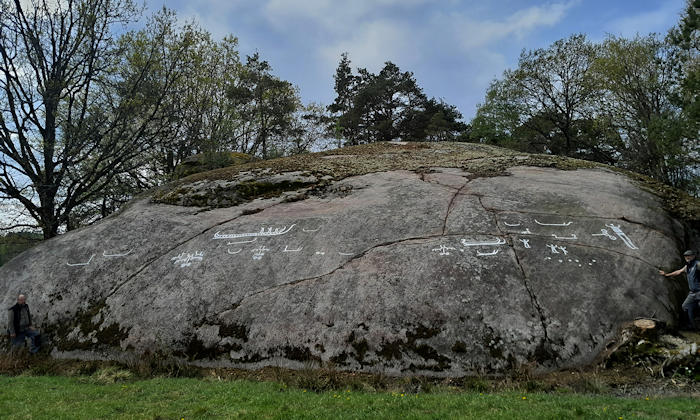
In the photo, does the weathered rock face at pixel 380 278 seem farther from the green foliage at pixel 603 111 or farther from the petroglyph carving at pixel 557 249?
the green foliage at pixel 603 111

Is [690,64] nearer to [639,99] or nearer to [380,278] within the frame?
[639,99]

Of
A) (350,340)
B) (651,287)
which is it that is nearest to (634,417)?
(651,287)

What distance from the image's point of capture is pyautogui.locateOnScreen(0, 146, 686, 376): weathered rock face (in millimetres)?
7230

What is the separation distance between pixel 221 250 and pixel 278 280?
6.85 ft

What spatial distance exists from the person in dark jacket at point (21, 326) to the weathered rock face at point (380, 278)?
1.08 ft

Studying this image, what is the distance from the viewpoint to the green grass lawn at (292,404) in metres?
5.32

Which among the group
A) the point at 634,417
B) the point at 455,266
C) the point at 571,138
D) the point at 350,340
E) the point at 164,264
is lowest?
the point at 634,417

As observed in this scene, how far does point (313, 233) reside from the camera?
10242 mm

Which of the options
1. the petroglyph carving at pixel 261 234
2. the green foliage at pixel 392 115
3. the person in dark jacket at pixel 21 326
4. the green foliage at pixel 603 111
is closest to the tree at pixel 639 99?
the green foliage at pixel 603 111

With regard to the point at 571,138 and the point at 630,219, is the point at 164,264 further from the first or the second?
the point at 571,138

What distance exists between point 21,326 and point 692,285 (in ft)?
44.8

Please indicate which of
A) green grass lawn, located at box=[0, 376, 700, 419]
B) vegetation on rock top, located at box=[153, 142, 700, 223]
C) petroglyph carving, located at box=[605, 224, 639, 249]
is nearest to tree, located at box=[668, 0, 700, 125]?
vegetation on rock top, located at box=[153, 142, 700, 223]

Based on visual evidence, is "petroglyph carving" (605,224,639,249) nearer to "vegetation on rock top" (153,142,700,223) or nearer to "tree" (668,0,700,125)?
"vegetation on rock top" (153,142,700,223)

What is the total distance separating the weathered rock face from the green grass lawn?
3.00 feet
